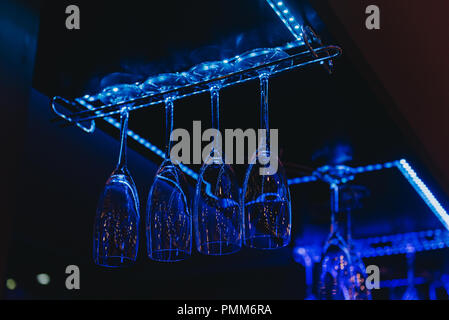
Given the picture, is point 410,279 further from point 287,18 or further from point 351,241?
point 287,18

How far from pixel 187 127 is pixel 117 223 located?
1.68 ft

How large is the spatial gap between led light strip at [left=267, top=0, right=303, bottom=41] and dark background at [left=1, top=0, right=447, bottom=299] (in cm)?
2

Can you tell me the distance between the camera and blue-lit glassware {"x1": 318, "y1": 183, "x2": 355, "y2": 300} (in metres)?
2.60

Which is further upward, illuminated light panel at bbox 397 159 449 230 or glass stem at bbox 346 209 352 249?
illuminated light panel at bbox 397 159 449 230

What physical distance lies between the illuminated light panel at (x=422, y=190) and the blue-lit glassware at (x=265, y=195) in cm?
111

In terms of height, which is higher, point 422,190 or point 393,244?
point 422,190

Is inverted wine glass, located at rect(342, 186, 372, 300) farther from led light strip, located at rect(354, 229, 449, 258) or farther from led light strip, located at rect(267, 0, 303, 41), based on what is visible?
led light strip, located at rect(267, 0, 303, 41)

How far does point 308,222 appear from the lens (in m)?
2.95

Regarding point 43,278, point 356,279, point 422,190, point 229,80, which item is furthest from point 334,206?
point 229,80

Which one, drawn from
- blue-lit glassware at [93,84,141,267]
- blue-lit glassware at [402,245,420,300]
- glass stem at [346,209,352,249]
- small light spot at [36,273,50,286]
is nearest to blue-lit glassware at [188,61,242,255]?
blue-lit glassware at [93,84,141,267]

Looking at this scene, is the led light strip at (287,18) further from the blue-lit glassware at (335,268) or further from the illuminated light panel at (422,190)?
the blue-lit glassware at (335,268)

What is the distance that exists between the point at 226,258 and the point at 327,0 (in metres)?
2.14

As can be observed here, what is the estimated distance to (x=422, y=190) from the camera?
241 centimetres

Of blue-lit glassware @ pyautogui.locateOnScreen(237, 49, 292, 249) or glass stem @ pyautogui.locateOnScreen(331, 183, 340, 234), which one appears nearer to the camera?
blue-lit glassware @ pyautogui.locateOnScreen(237, 49, 292, 249)
